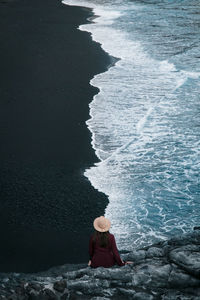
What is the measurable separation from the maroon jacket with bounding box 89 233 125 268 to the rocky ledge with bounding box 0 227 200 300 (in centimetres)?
13

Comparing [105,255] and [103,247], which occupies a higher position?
[103,247]

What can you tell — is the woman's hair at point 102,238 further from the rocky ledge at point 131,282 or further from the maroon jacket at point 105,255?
the rocky ledge at point 131,282

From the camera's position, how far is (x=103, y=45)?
26.2m

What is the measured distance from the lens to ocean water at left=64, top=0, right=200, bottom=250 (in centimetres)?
1037

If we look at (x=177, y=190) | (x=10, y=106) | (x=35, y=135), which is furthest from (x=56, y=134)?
(x=177, y=190)

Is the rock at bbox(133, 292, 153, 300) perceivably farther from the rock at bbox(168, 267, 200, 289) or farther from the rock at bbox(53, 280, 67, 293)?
the rock at bbox(53, 280, 67, 293)

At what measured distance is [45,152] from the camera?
13.0 m

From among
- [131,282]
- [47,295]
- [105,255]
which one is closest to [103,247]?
[105,255]

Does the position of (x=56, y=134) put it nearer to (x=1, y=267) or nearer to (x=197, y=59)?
(x=1, y=267)

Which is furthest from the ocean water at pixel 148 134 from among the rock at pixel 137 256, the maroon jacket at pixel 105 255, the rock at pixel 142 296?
the rock at pixel 142 296

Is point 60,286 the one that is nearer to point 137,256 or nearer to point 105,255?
point 105,255

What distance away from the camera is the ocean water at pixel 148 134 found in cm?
1037

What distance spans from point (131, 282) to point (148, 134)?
8.14 m

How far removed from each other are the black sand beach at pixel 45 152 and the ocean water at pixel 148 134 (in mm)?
547
